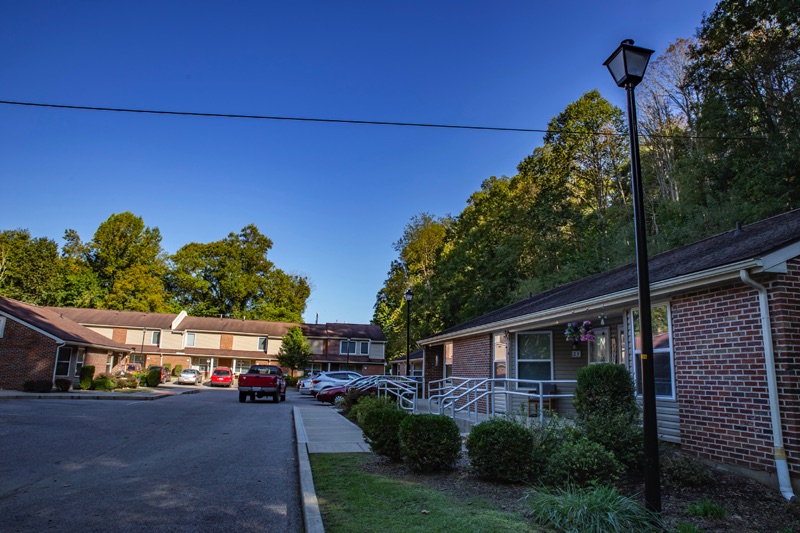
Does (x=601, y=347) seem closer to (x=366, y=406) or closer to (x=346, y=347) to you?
(x=366, y=406)

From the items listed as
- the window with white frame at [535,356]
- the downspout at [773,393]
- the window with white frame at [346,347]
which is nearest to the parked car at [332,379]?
the window with white frame at [535,356]

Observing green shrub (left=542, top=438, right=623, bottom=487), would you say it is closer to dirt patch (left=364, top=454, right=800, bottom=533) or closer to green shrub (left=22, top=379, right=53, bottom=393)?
dirt patch (left=364, top=454, right=800, bottom=533)

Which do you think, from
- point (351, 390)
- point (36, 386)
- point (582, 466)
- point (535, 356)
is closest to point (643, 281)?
point (582, 466)

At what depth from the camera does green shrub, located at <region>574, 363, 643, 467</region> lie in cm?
699

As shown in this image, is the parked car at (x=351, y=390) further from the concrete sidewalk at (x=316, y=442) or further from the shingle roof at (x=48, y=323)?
the shingle roof at (x=48, y=323)

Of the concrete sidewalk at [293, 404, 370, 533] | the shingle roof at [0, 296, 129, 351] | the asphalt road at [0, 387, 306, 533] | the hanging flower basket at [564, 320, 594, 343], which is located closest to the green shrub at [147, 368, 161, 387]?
the shingle roof at [0, 296, 129, 351]

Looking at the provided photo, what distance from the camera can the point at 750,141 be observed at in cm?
2052

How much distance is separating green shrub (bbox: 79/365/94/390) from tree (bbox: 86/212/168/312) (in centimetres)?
3732

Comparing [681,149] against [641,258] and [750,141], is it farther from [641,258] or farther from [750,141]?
[641,258]

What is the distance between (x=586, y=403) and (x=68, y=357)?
30661 mm

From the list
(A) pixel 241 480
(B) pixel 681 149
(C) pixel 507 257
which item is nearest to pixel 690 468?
(A) pixel 241 480

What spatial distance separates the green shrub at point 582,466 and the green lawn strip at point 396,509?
1.16m

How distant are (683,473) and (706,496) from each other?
422 millimetres

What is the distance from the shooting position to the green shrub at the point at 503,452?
6652 mm
